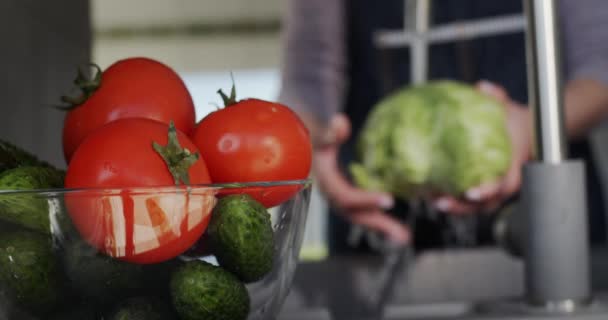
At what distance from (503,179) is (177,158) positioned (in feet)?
3.47

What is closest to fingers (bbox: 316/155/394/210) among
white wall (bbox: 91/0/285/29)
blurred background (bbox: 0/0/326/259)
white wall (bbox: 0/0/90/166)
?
white wall (bbox: 0/0/90/166)

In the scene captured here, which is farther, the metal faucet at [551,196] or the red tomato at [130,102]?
the metal faucet at [551,196]

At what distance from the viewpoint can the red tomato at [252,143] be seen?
396mm

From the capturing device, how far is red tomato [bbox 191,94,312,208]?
0.40 metres

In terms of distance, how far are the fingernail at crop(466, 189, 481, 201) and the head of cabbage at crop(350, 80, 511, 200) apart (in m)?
0.01

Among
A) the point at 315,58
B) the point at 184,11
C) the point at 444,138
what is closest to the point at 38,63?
the point at 444,138

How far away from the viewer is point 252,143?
40 centimetres

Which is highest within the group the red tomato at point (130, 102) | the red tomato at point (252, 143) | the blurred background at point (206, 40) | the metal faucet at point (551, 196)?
the red tomato at point (130, 102)

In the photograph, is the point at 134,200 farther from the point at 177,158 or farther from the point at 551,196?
the point at 551,196

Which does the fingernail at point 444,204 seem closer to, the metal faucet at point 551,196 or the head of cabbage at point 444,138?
the head of cabbage at point 444,138

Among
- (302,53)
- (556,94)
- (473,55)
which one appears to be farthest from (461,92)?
(556,94)

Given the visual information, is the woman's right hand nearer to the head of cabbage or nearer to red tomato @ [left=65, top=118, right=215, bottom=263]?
the head of cabbage

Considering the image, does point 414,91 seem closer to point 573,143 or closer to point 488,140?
point 488,140

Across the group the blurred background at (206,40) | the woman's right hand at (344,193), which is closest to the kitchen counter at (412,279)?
the woman's right hand at (344,193)
